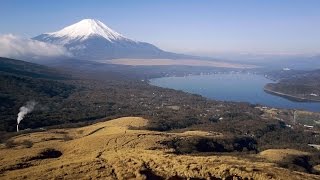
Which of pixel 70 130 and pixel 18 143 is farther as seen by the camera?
pixel 70 130

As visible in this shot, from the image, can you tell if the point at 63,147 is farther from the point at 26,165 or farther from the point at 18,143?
the point at 26,165

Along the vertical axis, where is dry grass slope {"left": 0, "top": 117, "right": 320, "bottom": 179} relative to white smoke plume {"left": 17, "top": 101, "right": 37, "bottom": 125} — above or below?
above

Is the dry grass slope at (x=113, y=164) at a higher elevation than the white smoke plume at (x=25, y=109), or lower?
higher

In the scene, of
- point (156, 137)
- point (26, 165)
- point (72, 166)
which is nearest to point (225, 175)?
point (72, 166)

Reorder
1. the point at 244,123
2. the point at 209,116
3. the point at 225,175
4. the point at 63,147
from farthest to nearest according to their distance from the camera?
the point at 209,116
the point at 244,123
the point at 63,147
the point at 225,175

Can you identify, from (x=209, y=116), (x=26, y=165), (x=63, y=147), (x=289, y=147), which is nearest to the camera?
(x=26, y=165)

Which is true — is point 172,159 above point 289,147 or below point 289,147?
above

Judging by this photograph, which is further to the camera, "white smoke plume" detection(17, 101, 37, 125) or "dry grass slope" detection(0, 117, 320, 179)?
"white smoke plume" detection(17, 101, 37, 125)

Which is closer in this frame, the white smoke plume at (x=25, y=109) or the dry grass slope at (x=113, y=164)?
the dry grass slope at (x=113, y=164)
